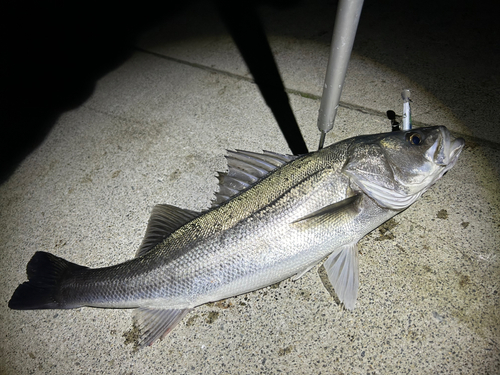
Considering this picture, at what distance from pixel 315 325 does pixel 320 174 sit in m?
0.92

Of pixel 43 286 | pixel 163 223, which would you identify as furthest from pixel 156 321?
pixel 43 286

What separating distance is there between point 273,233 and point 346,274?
1.84 feet

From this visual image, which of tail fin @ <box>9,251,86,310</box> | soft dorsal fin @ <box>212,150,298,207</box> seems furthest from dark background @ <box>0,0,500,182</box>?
soft dorsal fin @ <box>212,150,298,207</box>

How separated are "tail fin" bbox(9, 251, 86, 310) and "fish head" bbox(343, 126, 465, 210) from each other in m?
1.88

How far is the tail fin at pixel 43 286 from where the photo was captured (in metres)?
1.89

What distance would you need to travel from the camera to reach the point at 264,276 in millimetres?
1747

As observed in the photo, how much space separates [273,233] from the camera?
1.70 m

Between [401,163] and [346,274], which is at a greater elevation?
[401,163]

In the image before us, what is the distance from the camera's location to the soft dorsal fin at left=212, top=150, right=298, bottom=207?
1.92 meters

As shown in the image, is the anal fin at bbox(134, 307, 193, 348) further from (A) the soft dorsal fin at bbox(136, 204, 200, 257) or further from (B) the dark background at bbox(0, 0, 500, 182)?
(B) the dark background at bbox(0, 0, 500, 182)

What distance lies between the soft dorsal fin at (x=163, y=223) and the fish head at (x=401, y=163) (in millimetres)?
1023

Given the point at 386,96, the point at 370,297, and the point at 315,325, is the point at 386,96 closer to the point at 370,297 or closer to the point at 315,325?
the point at 370,297

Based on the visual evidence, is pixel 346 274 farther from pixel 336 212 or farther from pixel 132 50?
pixel 132 50

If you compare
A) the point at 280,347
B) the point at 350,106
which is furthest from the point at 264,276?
the point at 350,106
